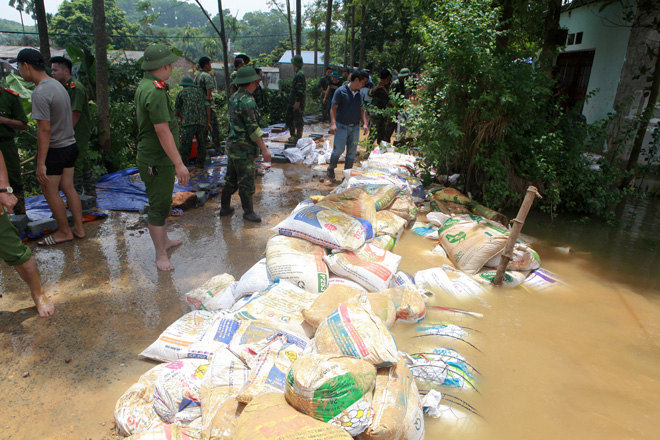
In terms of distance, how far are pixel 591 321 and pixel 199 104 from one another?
5277 mm

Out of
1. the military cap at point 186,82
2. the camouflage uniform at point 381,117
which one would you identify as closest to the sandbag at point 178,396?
the military cap at point 186,82

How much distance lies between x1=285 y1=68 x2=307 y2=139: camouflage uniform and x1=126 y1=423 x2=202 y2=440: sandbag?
21.6ft

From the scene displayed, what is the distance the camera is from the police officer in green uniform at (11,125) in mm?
3256

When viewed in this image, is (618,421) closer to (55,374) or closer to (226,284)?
(226,284)

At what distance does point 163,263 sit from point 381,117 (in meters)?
5.13

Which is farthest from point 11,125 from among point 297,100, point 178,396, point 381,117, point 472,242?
point 381,117

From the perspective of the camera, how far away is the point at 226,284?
265 centimetres

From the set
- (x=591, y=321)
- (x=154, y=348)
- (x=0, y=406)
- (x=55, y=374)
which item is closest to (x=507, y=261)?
(x=591, y=321)

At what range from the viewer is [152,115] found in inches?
110

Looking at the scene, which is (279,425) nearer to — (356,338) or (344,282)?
(356,338)

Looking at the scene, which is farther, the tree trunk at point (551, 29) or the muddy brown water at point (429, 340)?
the tree trunk at point (551, 29)

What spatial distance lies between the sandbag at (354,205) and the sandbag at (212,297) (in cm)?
114

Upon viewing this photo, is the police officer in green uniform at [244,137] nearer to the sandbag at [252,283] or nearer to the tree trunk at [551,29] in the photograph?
the sandbag at [252,283]

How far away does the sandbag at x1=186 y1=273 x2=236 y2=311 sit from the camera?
8.11ft
